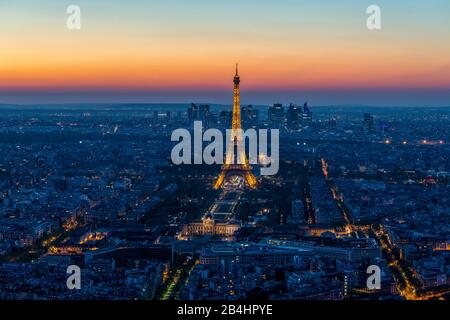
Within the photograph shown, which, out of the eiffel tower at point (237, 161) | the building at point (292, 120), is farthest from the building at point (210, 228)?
the building at point (292, 120)

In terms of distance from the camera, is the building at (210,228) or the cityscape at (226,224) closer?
the cityscape at (226,224)

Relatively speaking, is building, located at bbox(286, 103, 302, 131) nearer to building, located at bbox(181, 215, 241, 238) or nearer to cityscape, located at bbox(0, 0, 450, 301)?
cityscape, located at bbox(0, 0, 450, 301)

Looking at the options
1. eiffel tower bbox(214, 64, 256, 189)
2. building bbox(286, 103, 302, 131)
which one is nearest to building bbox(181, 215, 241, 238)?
eiffel tower bbox(214, 64, 256, 189)

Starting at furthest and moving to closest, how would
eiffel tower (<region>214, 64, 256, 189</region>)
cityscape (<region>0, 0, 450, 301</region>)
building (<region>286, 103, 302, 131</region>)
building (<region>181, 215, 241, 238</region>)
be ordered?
building (<region>286, 103, 302, 131</region>) → eiffel tower (<region>214, 64, 256, 189</region>) → building (<region>181, 215, 241, 238</region>) → cityscape (<region>0, 0, 450, 301</region>)

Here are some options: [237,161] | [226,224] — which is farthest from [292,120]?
[226,224]

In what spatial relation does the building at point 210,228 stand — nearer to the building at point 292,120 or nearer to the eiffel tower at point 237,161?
the eiffel tower at point 237,161

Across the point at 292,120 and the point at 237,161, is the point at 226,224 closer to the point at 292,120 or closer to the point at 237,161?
the point at 237,161
